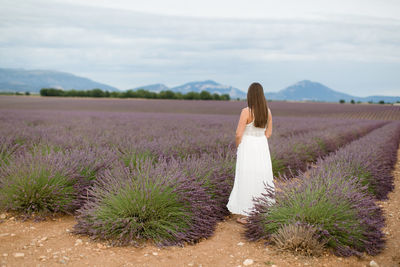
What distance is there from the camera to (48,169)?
3.96m

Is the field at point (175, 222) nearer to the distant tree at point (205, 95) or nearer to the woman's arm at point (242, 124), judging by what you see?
the woman's arm at point (242, 124)

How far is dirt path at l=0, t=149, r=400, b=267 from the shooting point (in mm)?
2848

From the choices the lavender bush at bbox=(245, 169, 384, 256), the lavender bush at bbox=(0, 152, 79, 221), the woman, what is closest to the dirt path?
the lavender bush at bbox=(245, 169, 384, 256)

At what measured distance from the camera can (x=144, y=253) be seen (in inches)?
120

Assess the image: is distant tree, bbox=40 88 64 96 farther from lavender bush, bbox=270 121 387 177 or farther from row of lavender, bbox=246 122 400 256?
row of lavender, bbox=246 122 400 256

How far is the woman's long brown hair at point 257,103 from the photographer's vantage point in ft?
12.3

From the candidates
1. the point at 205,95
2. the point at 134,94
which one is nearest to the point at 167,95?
the point at 134,94

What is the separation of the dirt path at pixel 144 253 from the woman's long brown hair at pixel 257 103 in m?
1.23

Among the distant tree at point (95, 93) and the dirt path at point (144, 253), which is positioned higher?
the distant tree at point (95, 93)

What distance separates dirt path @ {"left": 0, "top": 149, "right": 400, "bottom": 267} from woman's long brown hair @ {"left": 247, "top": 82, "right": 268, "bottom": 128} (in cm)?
123

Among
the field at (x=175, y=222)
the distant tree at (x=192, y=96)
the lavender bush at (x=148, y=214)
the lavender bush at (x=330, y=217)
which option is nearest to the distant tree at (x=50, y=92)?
the distant tree at (x=192, y=96)

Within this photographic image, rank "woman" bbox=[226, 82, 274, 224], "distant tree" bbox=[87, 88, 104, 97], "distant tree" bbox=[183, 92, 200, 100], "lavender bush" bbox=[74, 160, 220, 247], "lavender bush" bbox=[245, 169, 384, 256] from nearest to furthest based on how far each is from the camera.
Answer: "lavender bush" bbox=[245, 169, 384, 256] → "lavender bush" bbox=[74, 160, 220, 247] → "woman" bbox=[226, 82, 274, 224] → "distant tree" bbox=[87, 88, 104, 97] → "distant tree" bbox=[183, 92, 200, 100]

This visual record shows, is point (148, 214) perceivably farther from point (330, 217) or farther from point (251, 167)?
point (330, 217)

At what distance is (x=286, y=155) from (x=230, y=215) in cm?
242
